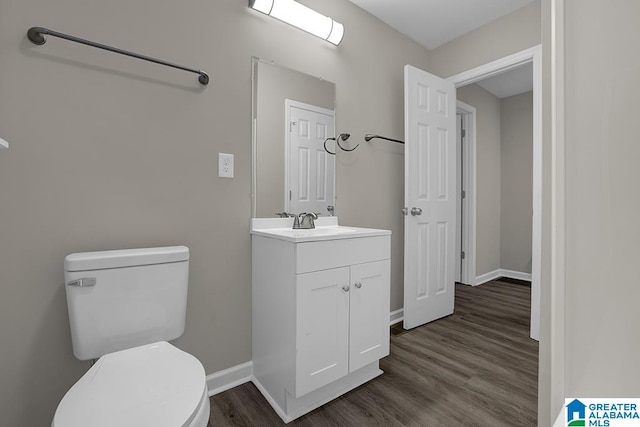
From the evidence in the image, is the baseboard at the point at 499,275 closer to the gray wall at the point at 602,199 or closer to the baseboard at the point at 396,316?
the baseboard at the point at 396,316

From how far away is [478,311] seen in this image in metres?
2.71

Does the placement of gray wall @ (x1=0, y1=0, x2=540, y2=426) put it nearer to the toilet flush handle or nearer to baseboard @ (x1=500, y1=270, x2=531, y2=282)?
the toilet flush handle

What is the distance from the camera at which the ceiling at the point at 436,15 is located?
2178 mm

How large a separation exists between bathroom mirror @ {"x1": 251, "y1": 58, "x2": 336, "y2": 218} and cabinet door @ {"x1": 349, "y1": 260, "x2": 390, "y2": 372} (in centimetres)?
57

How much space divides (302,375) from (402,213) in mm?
1626

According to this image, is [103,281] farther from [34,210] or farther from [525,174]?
[525,174]

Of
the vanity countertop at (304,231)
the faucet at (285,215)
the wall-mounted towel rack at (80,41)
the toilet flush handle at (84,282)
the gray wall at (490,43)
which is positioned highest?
the gray wall at (490,43)

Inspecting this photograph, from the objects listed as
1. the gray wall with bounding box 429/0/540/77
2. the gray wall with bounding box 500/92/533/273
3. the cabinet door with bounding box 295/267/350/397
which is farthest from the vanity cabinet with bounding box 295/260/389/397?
the gray wall with bounding box 500/92/533/273

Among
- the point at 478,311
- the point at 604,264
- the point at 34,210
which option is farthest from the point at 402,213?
the point at 34,210

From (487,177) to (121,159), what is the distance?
3.86 metres

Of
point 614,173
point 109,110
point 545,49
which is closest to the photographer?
point 614,173

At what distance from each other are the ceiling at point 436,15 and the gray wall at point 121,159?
21.0 inches

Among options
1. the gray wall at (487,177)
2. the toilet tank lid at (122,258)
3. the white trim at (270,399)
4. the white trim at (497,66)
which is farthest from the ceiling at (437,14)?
the white trim at (270,399)

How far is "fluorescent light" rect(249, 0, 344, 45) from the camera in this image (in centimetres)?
163
